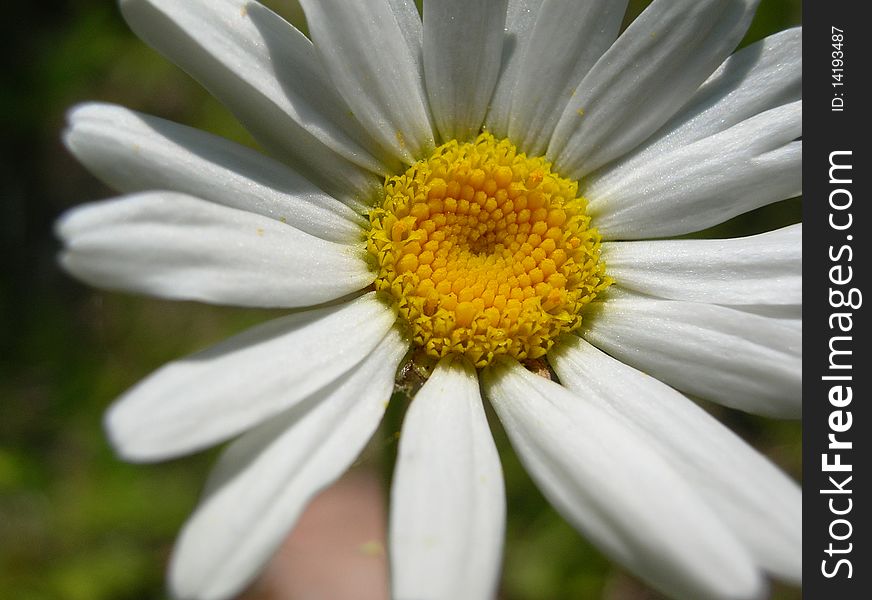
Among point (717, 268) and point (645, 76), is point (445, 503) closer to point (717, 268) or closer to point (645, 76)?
point (717, 268)

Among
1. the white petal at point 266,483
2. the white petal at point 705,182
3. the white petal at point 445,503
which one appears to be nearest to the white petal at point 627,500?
the white petal at point 445,503

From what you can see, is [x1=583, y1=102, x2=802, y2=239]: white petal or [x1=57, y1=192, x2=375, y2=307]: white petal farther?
[x1=583, y1=102, x2=802, y2=239]: white petal

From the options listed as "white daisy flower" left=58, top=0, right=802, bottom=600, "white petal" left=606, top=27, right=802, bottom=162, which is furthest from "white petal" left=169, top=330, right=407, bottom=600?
"white petal" left=606, top=27, right=802, bottom=162

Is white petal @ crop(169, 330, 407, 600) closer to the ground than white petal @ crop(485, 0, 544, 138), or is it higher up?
closer to the ground

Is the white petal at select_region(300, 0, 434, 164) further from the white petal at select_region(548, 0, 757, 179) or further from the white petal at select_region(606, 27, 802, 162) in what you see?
the white petal at select_region(606, 27, 802, 162)
